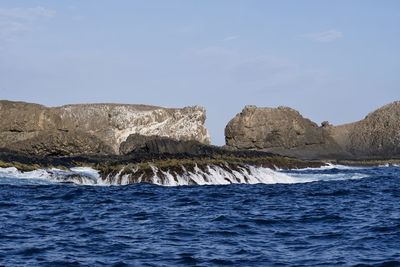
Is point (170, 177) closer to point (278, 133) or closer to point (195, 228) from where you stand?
point (195, 228)

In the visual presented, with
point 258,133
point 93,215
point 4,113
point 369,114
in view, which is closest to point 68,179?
point 93,215

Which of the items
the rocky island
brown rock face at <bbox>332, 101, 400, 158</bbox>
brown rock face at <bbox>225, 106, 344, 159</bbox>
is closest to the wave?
the rocky island

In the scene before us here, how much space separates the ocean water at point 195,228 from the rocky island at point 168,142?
8.09 m

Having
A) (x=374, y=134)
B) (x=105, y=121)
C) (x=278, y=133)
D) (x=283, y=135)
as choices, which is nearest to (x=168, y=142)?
(x=105, y=121)

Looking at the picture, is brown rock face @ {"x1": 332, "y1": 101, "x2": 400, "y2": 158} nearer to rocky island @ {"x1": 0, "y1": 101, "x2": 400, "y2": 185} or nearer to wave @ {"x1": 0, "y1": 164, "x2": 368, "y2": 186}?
rocky island @ {"x1": 0, "y1": 101, "x2": 400, "y2": 185}

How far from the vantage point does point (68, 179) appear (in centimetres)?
3838

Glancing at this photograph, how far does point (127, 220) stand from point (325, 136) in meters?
95.6

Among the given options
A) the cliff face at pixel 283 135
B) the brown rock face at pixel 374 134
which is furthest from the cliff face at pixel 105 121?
the brown rock face at pixel 374 134

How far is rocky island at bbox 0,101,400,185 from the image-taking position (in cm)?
3922

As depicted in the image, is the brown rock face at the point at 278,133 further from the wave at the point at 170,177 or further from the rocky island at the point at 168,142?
the wave at the point at 170,177

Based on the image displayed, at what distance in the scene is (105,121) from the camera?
98000 millimetres

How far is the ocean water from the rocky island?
809 cm

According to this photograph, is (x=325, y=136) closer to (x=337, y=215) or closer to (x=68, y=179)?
(x=68, y=179)

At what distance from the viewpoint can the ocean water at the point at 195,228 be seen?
14.9 metres
